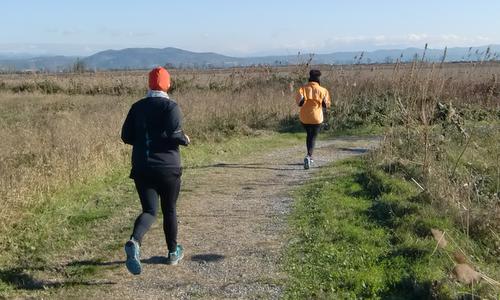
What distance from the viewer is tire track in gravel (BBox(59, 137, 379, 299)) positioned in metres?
5.18

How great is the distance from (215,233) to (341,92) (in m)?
13.8

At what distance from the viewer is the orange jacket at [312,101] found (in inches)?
429

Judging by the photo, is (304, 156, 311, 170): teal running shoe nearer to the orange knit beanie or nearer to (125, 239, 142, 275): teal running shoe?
the orange knit beanie

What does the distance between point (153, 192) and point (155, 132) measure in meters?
0.60

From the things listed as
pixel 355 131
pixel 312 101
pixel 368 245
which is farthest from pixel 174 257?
pixel 355 131

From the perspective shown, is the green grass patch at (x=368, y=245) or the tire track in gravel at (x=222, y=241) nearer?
the green grass patch at (x=368, y=245)

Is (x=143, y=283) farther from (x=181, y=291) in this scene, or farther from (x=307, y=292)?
(x=307, y=292)

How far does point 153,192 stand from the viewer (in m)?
5.43

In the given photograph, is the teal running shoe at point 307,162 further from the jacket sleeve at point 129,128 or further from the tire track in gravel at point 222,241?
the jacket sleeve at point 129,128

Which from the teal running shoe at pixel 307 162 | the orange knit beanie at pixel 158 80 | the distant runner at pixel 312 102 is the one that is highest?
the orange knit beanie at pixel 158 80

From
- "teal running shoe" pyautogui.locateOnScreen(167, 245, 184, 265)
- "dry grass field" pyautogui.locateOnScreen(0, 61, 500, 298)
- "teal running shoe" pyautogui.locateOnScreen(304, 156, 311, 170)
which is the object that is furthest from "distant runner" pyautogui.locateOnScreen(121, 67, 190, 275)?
"teal running shoe" pyautogui.locateOnScreen(304, 156, 311, 170)

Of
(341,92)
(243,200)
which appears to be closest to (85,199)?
(243,200)

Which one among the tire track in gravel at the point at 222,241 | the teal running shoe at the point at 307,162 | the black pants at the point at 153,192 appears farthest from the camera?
the teal running shoe at the point at 307,162

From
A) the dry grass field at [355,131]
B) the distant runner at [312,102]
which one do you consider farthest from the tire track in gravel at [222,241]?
the dry grass field at [355,131]
